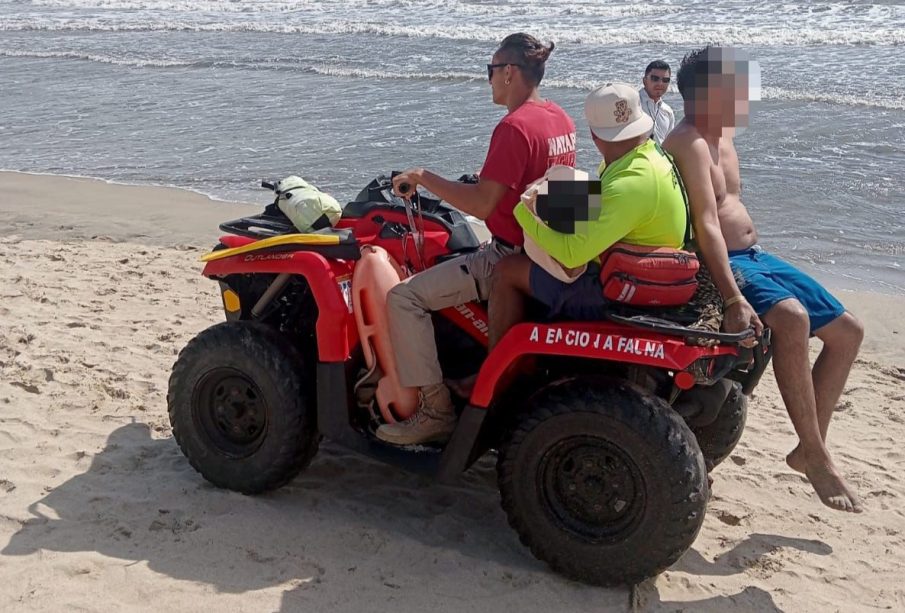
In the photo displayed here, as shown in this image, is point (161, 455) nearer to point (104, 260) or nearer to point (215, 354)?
point (215, 354)

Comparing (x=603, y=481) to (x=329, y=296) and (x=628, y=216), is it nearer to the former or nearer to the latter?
(x=628, y=216)

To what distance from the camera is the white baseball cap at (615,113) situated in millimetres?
3926

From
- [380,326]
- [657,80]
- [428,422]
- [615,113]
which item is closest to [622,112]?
[615,113]

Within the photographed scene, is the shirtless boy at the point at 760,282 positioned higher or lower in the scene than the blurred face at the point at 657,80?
lower

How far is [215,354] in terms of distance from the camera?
4715 mm

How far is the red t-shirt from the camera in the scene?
166 inches

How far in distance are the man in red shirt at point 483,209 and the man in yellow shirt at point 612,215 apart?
0.21m

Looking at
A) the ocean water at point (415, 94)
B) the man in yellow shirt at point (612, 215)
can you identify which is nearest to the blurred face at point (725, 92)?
the man in yellow shirt at point (612, 215)

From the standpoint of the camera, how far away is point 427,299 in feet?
14.2

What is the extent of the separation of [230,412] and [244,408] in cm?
8

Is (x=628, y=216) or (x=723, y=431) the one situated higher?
(x=628, y=216)

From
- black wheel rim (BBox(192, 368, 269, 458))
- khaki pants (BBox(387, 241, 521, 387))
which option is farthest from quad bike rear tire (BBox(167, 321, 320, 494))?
khaki pants (BBox(387, 241, 521, 387))

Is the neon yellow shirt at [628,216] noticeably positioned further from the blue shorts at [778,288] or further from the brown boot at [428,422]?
the brown boot at [428,422]

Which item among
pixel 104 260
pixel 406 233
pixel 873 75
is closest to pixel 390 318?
pixel 406 233
